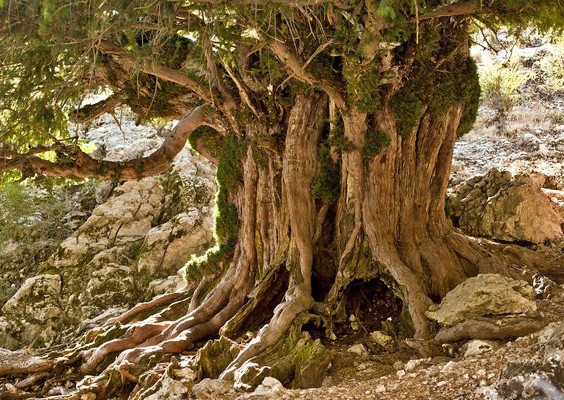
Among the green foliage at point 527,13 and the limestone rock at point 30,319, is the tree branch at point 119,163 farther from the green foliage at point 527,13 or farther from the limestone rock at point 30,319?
the limestone rock at point 30,319

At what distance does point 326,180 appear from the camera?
20.9ft

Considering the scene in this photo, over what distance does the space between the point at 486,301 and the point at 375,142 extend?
2.12m

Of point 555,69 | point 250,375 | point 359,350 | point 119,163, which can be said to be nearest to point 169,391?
point 250,375

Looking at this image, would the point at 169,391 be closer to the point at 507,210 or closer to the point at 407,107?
the point at 407,107

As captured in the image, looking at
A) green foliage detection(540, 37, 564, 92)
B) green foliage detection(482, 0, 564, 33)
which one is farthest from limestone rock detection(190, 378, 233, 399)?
green foliage detection(540, 37, 564, 92)

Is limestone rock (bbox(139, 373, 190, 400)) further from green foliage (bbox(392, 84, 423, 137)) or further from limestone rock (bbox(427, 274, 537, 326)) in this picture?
green foliage (bbox(392, 84, 423, 137))

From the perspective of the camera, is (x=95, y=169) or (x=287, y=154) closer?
(x=287, y=154)

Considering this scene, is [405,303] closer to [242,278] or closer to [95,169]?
[242,278]

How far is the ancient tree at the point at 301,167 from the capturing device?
5.31 m

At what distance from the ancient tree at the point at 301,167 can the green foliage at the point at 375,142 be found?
2cm

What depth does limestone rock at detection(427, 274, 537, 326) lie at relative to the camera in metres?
4.66

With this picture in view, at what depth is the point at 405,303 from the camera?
5.36m

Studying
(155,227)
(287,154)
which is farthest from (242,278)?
(155,227)

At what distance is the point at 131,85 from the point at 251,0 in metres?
4.25
